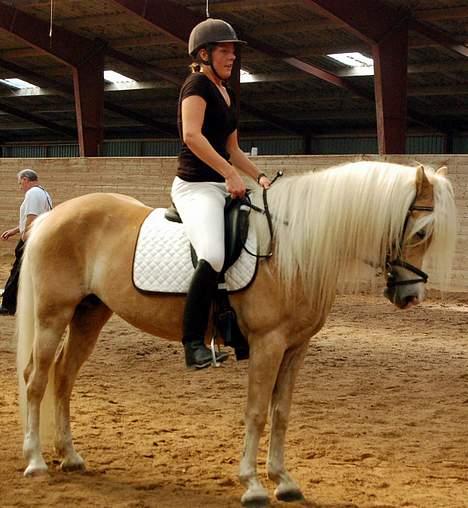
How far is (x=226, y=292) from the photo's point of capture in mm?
4000

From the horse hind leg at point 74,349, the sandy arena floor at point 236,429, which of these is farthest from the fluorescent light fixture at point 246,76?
the horse hind leg at point 74,349

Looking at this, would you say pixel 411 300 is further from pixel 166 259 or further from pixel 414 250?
pixel 166 259

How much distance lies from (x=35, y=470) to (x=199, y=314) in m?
1.28

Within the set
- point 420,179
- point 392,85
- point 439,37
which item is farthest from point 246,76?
point 420,179

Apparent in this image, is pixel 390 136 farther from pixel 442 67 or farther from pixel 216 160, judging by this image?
pixel 216 160

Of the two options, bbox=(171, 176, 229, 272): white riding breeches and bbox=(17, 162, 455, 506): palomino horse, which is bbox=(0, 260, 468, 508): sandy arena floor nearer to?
bbox=(17, 162, 455, 506): palomino horse

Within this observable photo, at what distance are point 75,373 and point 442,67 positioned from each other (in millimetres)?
16780

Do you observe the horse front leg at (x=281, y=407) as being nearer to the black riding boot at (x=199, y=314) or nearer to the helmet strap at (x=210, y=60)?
the black riding boot at (x=199, y=314)

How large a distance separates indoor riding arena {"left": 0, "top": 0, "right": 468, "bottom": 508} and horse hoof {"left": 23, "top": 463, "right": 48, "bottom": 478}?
0.14ft

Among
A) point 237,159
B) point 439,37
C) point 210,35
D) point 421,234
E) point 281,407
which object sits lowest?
point 281,407

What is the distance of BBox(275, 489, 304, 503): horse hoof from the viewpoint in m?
4.04

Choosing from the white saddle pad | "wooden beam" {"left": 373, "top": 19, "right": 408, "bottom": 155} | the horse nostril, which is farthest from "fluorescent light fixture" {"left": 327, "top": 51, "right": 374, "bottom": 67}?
the horse nostril

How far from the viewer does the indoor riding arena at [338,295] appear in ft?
14.5

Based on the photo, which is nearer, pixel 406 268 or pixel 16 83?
pixel 406 268
